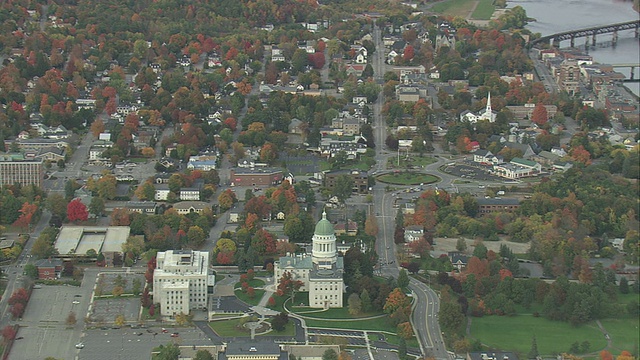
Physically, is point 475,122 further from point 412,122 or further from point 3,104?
point 3,104

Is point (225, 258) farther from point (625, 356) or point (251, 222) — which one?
point (625, 356)

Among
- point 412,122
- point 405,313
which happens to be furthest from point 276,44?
point 405,313

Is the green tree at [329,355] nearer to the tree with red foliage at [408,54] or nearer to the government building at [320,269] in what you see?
the government building at [320,269]

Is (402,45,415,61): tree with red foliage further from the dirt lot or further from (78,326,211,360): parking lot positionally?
(78,326,211,360): parking lot

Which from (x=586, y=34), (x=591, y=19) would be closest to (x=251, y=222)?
(x=586, y=34)

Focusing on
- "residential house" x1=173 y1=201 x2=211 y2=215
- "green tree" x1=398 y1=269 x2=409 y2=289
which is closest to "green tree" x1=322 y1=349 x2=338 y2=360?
"green tree" x1=398 y1=269 x2=409 y2=289

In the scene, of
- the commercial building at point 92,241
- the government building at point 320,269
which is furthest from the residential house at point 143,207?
the government building at point 320,269
